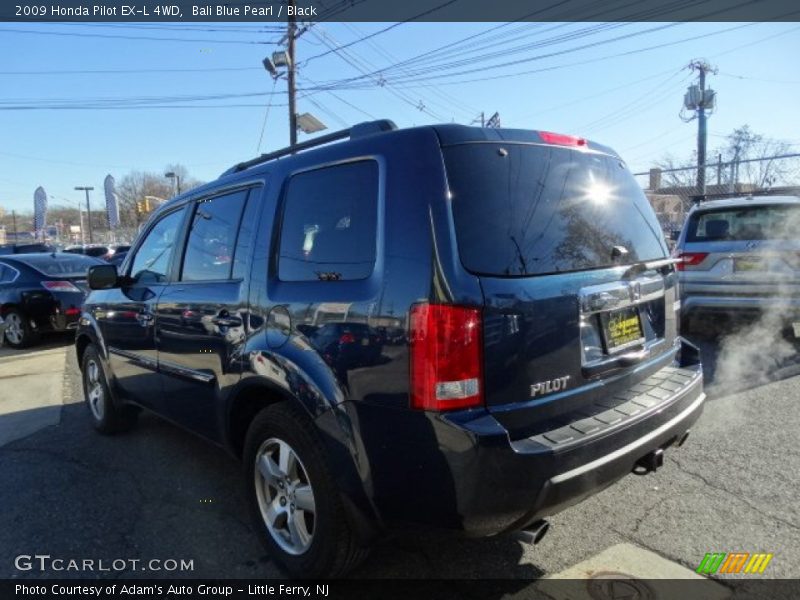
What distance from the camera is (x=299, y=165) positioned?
2729mm

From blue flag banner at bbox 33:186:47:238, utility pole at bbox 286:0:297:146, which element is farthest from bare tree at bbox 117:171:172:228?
utility pole at bbox 286:0:297:146

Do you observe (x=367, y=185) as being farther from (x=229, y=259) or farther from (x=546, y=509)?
(x=546, y=509)

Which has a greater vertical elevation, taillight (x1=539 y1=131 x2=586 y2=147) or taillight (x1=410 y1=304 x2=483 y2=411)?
taillight (x1=539 y1=131 x2=586 y2=147)

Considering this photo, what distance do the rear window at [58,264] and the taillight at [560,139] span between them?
367 inches

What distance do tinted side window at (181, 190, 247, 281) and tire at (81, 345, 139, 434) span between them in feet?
5.73

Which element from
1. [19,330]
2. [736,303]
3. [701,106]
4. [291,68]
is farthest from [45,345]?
[701,106]

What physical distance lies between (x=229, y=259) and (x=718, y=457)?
11.1ft

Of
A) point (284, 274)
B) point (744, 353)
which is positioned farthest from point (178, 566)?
point (744, 353)

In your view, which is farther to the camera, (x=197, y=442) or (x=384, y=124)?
(x=197, y=442)

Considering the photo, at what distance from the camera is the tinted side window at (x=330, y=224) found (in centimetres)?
230

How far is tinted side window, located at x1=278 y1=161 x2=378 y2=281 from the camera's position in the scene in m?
2.30

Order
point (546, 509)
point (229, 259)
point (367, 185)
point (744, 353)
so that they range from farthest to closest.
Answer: point (744, 353)
point (229, 259)
point (367, 185)
point (546, 509)

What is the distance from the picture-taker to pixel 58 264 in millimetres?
10000

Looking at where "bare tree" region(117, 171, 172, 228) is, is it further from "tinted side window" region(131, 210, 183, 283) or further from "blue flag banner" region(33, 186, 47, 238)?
"tinted side window" region(131, 210, 183, 283)
